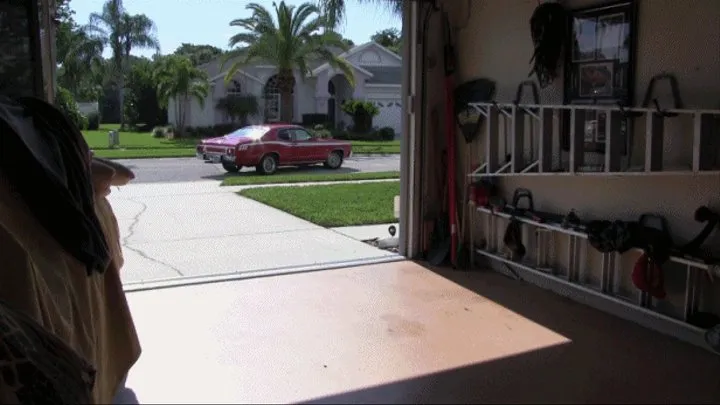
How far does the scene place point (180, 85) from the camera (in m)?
29.3

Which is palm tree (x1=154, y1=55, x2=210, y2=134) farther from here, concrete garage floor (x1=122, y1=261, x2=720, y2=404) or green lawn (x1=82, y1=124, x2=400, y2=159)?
concrete garage floor (x1=122, y1=261, x2=720, y2=404)

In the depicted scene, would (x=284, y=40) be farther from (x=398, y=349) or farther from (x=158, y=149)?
(x=398, y=349)

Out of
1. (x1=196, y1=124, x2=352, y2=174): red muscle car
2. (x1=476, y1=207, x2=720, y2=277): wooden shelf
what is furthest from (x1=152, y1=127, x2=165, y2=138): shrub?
(x1=476, y1=207, x2=720, y2=277): wooden shelf

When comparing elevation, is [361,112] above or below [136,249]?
above

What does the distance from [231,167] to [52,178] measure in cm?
1392

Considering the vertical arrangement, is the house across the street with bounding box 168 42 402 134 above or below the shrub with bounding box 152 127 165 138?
above

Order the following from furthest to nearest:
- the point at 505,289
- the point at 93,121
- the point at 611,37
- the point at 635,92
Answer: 1. the point at 93,121
2. the point at 505,289
3. the point at 611,37
4. the point at 635,92

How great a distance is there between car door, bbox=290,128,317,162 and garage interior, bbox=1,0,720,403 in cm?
1071

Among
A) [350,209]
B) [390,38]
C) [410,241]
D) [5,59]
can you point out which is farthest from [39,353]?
[390,38]

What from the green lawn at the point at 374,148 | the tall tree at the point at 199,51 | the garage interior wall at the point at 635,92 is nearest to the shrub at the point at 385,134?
the green lawn at the point at 374,148

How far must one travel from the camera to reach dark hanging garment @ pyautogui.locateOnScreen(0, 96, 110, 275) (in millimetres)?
2764

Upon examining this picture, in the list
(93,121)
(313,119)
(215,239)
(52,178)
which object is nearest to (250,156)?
(215,239)

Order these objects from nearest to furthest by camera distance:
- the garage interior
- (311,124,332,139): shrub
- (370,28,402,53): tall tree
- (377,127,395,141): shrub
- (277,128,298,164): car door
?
the garage interior
(277,128,298,164): car door
(311,124,332,139): shrub
(377,127,395,141): shrub
(370,28,402,53): tall tree

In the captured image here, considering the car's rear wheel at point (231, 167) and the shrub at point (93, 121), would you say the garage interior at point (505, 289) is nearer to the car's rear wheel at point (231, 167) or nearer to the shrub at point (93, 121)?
the car's rear wheel at point (231, 167)
